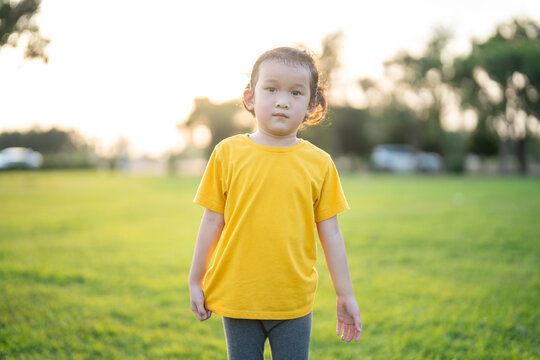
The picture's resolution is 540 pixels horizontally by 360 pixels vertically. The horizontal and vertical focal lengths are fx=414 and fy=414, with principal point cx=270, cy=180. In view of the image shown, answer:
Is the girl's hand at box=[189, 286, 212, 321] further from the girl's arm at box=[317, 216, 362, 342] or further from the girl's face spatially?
the girl's face

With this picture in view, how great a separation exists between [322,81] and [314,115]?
16 centimetres

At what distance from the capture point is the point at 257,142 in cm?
168

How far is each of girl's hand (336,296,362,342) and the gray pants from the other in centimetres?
19

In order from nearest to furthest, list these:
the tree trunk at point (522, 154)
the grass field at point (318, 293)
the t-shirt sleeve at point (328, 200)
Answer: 1. the t-shirt sleeve at point (328, 200)
2. the grass field at point (318, 293)
3. the tree trunk at point (522, 154)

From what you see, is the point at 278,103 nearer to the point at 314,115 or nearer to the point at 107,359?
the point at 314,115

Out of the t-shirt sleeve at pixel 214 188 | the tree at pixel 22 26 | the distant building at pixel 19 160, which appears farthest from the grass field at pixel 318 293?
the distant building at pixel 19 160

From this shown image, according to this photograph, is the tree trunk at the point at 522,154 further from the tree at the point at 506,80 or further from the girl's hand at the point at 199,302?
the girl's hand at the point at 199,302

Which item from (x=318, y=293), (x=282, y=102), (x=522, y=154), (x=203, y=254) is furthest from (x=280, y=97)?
(x=522, y=154)

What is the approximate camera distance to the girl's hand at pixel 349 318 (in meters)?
1.74

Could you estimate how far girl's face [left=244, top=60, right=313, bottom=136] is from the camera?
1.61 meters

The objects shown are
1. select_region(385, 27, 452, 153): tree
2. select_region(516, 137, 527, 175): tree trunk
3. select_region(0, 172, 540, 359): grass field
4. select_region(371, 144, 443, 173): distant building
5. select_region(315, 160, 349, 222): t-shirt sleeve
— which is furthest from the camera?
select_region(371, 144, 443, 173): distant building

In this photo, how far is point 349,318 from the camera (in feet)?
5.80

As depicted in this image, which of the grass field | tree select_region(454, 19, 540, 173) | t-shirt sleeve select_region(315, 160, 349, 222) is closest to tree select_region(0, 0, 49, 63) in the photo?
the grass field

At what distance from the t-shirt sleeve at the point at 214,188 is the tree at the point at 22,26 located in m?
3.53
